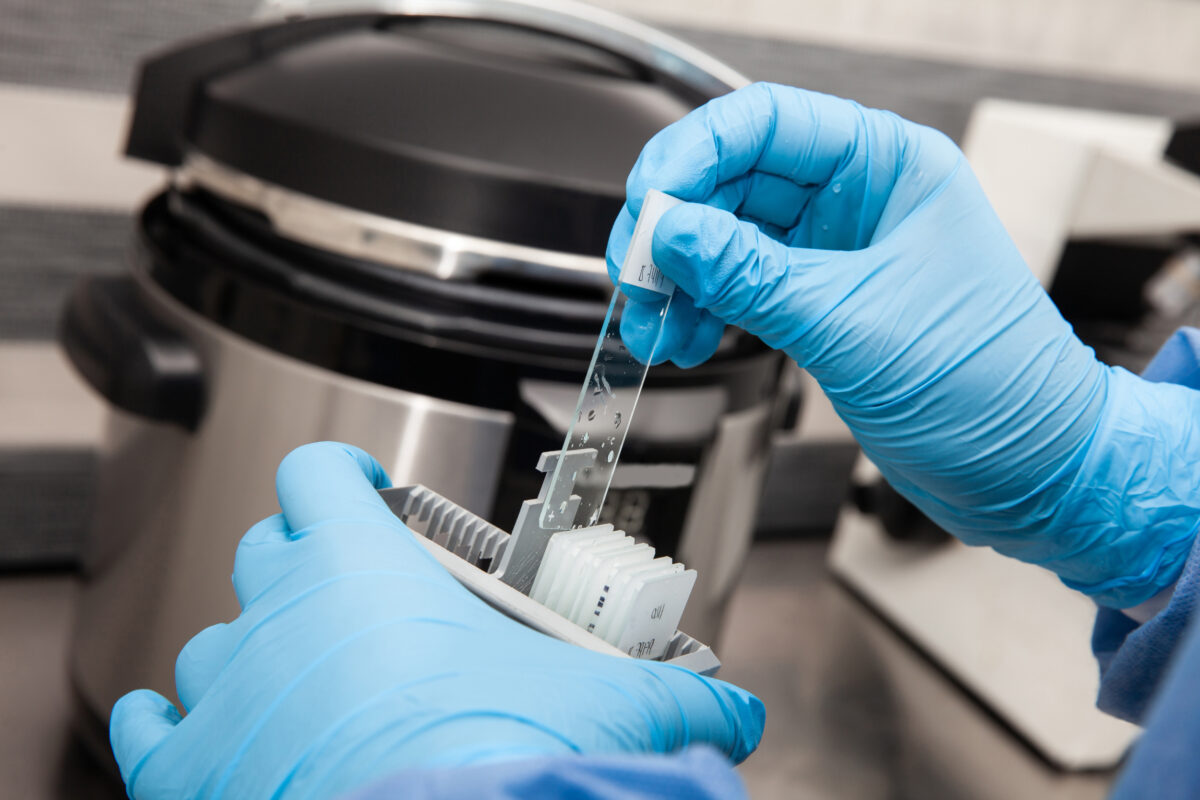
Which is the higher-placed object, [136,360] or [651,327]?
[651,327]

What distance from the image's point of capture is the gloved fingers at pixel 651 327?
0.53m

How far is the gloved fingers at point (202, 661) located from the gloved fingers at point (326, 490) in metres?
0.05

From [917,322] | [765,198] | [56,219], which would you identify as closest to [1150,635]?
[917,322]

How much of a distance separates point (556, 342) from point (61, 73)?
2.14 ft

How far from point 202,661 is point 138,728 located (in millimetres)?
37

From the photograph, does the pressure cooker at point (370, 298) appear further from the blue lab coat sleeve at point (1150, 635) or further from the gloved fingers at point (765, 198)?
the blue lab coat sleeve at point (1150, 635)

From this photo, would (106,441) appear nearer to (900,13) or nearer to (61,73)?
(61,73)

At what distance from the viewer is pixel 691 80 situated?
2.69 ft

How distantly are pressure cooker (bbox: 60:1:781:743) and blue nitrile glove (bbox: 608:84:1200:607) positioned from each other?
0.40ft

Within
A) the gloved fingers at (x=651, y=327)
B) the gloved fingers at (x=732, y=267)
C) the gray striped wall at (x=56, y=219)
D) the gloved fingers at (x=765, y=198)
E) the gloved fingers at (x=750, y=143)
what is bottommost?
the gray striped wall at (x=56, y=219)

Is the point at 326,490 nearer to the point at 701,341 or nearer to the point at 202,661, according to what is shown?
the point at 202,661

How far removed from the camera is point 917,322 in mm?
551

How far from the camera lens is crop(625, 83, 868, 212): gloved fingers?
510mm

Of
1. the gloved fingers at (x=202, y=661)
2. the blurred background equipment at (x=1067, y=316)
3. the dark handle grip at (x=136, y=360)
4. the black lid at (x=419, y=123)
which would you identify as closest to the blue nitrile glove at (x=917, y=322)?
the black lid at (x=419, y=123)
